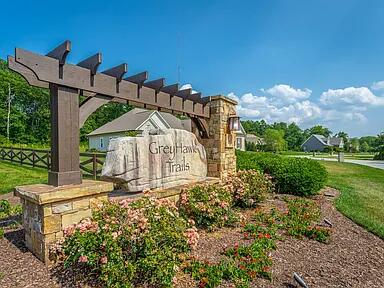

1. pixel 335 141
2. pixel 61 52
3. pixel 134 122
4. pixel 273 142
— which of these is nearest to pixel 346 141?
pixel 335 141

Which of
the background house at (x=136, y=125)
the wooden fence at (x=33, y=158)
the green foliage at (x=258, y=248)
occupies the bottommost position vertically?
the green foliage at (x=258, y=248)

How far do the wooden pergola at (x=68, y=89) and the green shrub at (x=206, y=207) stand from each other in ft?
6.48

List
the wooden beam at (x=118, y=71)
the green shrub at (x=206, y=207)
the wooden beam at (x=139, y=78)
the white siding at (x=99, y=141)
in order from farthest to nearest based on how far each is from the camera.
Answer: the white siding at (x=99, y=141), the green shrub at (x=206, y=207), the wooden beam at (x=139, y=78), the wooden beam at (x=118, y=71)

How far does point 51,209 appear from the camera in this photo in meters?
3.05

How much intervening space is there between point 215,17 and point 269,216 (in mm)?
5417

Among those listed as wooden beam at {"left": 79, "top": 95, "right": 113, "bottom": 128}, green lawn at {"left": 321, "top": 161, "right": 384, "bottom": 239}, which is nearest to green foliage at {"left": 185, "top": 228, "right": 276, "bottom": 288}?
wooden beam at {"left": 79, "top": 95, "right": 113, "bottom": 128}

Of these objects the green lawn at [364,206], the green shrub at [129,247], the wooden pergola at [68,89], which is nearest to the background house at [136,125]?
the green lawn at [364,206]

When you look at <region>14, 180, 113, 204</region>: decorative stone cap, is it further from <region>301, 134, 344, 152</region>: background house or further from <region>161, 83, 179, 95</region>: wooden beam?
<region>301, 134, 344, 152</region>: background house

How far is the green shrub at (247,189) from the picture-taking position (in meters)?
5.85

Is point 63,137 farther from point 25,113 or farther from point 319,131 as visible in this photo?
point 319,131

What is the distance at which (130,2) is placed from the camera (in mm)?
6641

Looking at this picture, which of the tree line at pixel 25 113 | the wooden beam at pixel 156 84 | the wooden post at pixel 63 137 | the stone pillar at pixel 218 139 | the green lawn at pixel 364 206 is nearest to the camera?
the wooden post at pixel 63 137

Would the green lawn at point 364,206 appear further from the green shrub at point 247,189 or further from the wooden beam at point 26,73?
the wooden beam at point 26,73

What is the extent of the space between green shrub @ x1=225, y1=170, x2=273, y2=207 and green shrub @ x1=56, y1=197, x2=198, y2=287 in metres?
2.95
